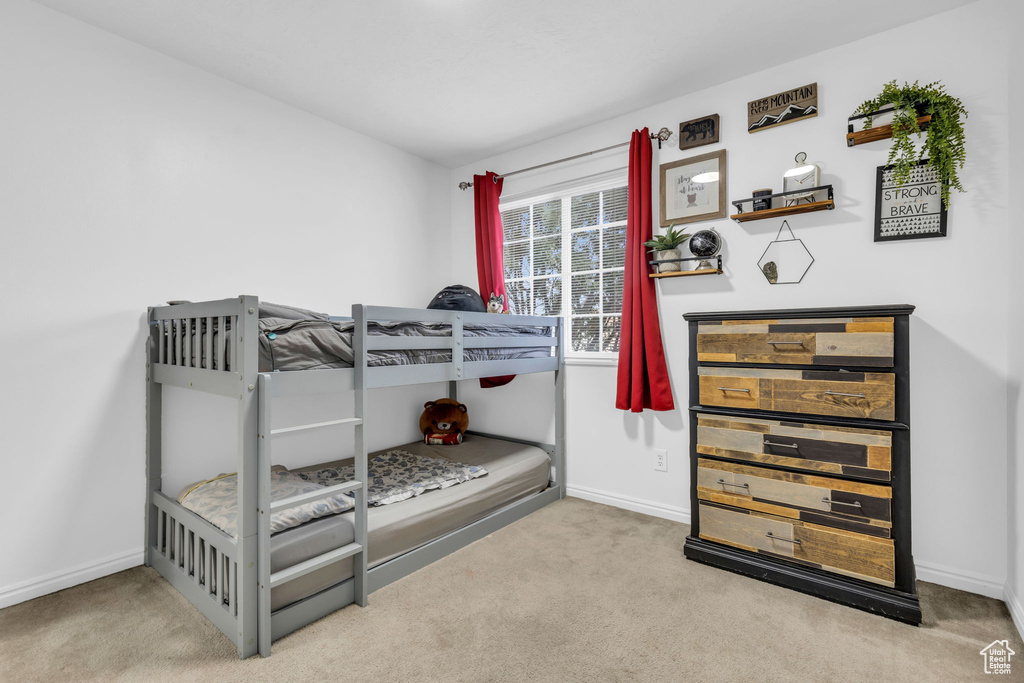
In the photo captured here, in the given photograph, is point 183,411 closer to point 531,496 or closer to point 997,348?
point 531,496

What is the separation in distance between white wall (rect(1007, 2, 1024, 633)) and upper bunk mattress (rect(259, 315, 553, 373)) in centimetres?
228

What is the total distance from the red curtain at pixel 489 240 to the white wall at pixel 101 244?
123 centimetres

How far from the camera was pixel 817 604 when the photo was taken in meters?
1.89

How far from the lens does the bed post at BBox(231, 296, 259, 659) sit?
1590mm

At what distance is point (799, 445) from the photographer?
6.60 ft

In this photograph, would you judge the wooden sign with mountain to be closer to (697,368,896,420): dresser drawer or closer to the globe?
the globe

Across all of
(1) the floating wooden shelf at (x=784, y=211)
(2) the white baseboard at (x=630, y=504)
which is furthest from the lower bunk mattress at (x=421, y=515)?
(1) the floating wooden shelf at (x=784, y=211)

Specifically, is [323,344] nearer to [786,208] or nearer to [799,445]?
[799,445]

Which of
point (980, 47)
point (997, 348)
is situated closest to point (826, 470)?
point (997, 348)

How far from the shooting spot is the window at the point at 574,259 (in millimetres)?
3086

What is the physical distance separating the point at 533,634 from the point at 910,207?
2.38m

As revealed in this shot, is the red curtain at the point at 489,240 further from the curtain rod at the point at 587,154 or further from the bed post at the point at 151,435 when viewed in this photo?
the bed post at the point at 151,435

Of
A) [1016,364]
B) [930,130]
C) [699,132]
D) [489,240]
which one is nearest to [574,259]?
[489,240]

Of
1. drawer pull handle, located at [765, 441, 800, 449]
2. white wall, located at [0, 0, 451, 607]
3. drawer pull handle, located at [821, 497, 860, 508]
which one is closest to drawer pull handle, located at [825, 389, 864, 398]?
drawer pull handle, located at [765, 441, 800, 449]
